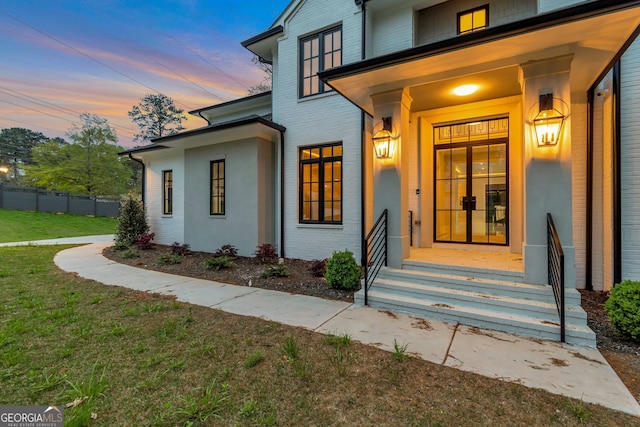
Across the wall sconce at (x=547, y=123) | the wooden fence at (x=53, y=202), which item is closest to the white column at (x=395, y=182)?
the wall sconce at (x=547, y=123)

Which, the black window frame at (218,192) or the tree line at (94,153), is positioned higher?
the tree line at (94,153)

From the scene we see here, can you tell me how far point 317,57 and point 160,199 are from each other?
8373 millimetres

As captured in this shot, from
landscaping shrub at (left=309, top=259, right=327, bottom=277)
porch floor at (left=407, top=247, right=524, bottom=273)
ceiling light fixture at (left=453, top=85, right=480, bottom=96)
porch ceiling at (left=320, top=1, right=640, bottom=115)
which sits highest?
ceiling light fixture at (left=453, top=85, right=480, bottom=96)

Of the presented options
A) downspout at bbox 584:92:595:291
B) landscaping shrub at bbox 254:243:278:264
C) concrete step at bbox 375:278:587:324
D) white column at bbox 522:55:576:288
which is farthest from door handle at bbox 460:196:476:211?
landscaping shrub at bbox 254:243:278:264

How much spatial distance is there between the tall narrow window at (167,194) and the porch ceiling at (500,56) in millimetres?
8838

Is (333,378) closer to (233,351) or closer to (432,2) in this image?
(233,351)

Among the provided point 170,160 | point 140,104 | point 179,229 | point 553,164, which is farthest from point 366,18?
point 140,104

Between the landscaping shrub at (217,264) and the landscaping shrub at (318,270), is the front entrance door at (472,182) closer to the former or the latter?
the landscaping shrub at (318,270)

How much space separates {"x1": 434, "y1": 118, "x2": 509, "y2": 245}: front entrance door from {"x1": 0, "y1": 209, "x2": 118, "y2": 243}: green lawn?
672 inches

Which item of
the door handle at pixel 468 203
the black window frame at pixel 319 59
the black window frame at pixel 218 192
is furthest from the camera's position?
the black window frame at pixel 218 192

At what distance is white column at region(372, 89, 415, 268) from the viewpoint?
15.9 feet

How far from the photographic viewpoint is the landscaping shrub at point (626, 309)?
304cm

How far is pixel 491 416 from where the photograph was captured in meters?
2.00

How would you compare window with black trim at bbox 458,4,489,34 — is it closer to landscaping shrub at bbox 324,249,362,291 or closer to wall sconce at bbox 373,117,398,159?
wall sconce at bbox 373,117,398,159
